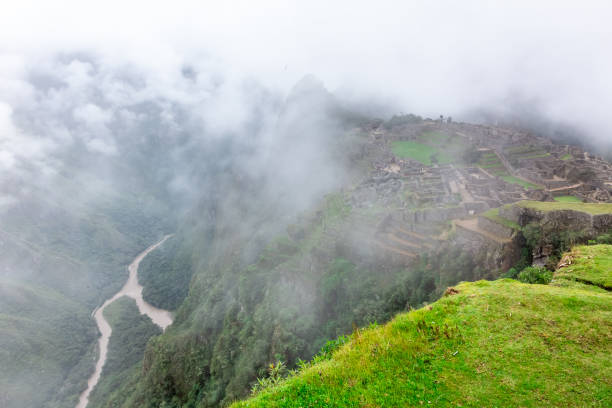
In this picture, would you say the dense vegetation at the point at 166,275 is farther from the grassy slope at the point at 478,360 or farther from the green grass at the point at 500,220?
the grassy slope at the point at 478,360

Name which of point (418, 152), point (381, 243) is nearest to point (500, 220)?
point (381, 243)

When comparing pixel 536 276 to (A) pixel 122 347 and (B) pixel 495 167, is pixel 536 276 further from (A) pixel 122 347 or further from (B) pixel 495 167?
(A) pixel 122 347

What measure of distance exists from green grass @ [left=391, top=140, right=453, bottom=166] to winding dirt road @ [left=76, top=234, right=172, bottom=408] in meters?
88.2

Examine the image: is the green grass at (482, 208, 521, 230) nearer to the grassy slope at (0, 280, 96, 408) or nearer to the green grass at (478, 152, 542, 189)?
the green grass at (478, 152, 542, 189)

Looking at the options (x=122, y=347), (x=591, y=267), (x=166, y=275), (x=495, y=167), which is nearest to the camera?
(x=591, y=267)

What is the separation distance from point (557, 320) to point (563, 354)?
3.76 ft

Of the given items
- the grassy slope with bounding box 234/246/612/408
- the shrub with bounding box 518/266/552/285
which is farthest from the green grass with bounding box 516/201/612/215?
the grassy slope with bounding box 234/246/612/408

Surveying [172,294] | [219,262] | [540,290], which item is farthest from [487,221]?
[172,294]

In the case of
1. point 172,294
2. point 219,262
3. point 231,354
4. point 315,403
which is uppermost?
point 315,403

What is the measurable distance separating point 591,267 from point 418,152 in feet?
191

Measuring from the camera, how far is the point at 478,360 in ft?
26.3

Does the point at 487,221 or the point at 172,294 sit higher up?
the point at 487,221

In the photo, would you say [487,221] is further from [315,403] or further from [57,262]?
[57,262]

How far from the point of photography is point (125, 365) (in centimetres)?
9075
